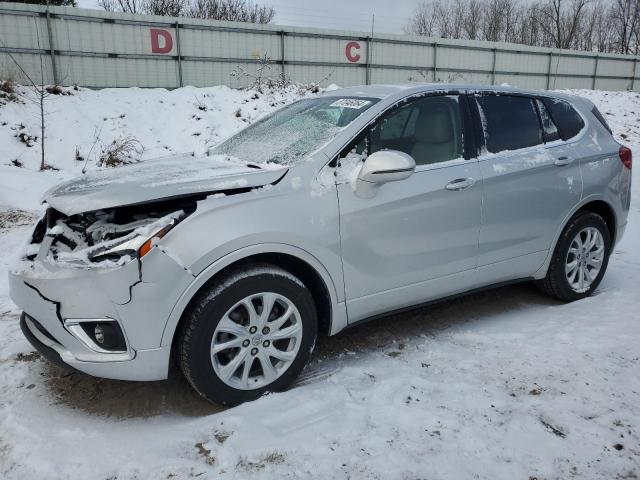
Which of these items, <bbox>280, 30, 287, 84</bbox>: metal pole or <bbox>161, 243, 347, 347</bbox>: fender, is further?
<bbox>280, 30, 287, 84</bbox>: metal pole

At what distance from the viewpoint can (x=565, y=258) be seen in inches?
Answer: 161

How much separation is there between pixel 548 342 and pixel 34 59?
13263 millimetres

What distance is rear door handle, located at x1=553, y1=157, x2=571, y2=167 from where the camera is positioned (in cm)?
386

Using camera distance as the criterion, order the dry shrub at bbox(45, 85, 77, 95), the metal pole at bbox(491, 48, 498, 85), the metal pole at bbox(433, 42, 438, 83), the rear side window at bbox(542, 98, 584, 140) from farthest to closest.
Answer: the metal pole at bbox(491, 48, 498, 85) → the metal pole at bbox(433, 42, 438, 83) → the dry shrub at bbox(45, 85, 77, 95) → the rear side window at bbox(542, 98, 584, 140)

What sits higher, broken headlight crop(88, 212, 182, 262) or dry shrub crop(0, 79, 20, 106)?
dry shrub crop(0, 79, 20, 106)

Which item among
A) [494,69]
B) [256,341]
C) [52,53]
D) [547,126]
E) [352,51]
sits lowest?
[256,341]

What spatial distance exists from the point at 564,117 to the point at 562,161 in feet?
1.55

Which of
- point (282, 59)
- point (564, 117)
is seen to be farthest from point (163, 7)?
point (564, 117)

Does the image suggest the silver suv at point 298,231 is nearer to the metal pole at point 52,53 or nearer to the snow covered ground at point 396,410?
the snow covered ground at point 396,410

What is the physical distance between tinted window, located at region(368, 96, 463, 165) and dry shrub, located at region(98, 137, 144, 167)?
7877 millimetres

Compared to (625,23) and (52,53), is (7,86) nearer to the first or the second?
(52,53)

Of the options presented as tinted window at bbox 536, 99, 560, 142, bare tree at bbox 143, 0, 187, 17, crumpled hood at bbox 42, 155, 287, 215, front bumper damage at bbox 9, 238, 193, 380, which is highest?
bare tree at bbox 143, 0, 187, 17

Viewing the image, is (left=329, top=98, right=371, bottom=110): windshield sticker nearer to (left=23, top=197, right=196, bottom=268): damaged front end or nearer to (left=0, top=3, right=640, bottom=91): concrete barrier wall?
(left=23, top=197, right=196, bottom=268): damaged front end

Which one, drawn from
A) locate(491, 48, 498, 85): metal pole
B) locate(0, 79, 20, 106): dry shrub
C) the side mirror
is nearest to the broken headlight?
the side mirror
